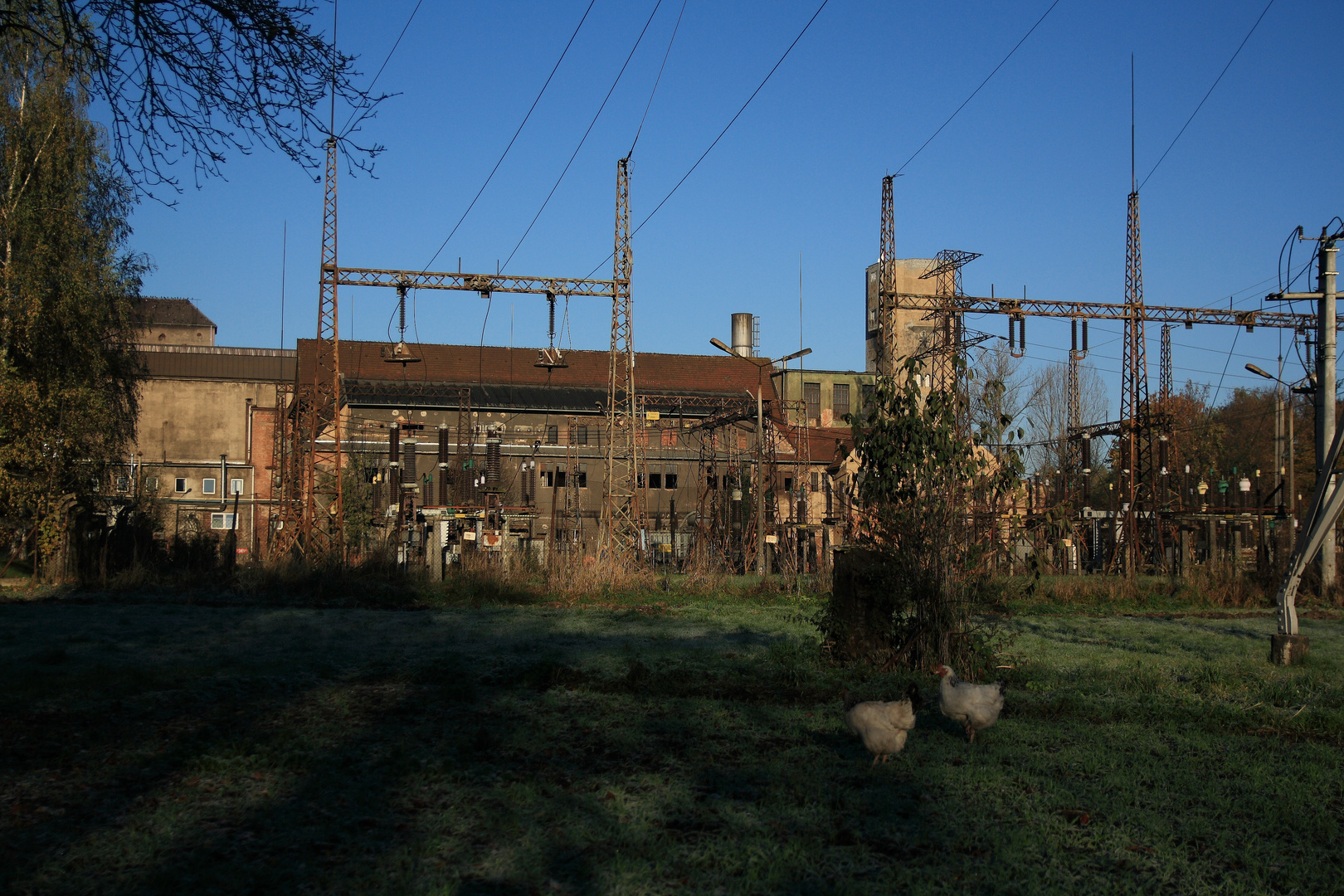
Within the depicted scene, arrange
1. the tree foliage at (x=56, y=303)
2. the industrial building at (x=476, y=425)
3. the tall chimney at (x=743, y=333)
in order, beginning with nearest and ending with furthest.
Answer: the tree foliage at (x=56, y=303), the industrial building at (x=476, y=425), the tall chimney at (x=743, y=333)

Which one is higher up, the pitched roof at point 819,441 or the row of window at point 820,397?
the row of window at point 820,397

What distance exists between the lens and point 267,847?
487 cm

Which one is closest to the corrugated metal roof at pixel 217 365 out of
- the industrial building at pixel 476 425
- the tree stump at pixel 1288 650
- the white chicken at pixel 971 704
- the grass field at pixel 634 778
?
the industrial building at pixel 476 425

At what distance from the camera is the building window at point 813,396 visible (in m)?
71.5

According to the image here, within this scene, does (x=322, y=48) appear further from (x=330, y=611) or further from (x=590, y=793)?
(x=330, y=611)

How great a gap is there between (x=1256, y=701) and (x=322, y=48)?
9.87 meters

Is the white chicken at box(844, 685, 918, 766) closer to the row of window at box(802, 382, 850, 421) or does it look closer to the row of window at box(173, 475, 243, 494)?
the row of window at box(173, 475, 243, 494)

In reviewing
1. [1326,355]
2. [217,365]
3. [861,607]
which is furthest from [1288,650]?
[217,365]

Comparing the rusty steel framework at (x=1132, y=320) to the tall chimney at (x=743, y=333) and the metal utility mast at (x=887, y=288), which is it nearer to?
the metal utility mast at (x=887, y=288)

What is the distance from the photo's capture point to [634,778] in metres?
6.18

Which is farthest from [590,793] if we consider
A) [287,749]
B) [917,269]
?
[917,269]

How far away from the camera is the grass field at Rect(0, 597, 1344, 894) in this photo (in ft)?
15.3

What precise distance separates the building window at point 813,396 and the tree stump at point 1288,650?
60017 millimetres

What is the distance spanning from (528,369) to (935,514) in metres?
50.1
